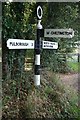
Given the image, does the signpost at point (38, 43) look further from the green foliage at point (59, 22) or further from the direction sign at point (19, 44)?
the green foliage at point (59, 22)

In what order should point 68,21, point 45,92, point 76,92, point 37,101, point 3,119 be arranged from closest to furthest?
1. point 3,119
2. point 37,101
3. point 45,92
4. point 76,92
5. point 68,21

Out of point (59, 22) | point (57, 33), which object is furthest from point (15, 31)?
point (59, 22)

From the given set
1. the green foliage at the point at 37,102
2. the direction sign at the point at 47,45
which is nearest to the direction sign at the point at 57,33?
the direction sign at the point at 47,45

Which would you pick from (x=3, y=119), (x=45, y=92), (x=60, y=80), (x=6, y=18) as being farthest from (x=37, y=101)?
(x=6, y=18)

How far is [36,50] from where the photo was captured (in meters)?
4.82

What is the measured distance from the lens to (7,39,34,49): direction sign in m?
4.42

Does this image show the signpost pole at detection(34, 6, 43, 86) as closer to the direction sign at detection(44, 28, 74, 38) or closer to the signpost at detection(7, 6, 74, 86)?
the signpost at detection(7, 6, 74, 86)

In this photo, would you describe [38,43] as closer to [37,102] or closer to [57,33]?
[57,33]

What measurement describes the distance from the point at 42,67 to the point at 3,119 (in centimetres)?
172

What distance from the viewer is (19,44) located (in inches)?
178

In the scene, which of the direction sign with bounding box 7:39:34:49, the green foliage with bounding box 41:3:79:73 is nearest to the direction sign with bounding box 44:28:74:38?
the green foliage with bounding box 41:3:79:73

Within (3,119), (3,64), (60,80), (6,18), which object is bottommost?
(3,119)

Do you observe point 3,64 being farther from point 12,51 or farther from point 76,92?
point 76,92

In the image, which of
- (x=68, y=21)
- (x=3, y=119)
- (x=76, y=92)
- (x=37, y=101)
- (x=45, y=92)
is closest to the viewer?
(x=3, y=119)
